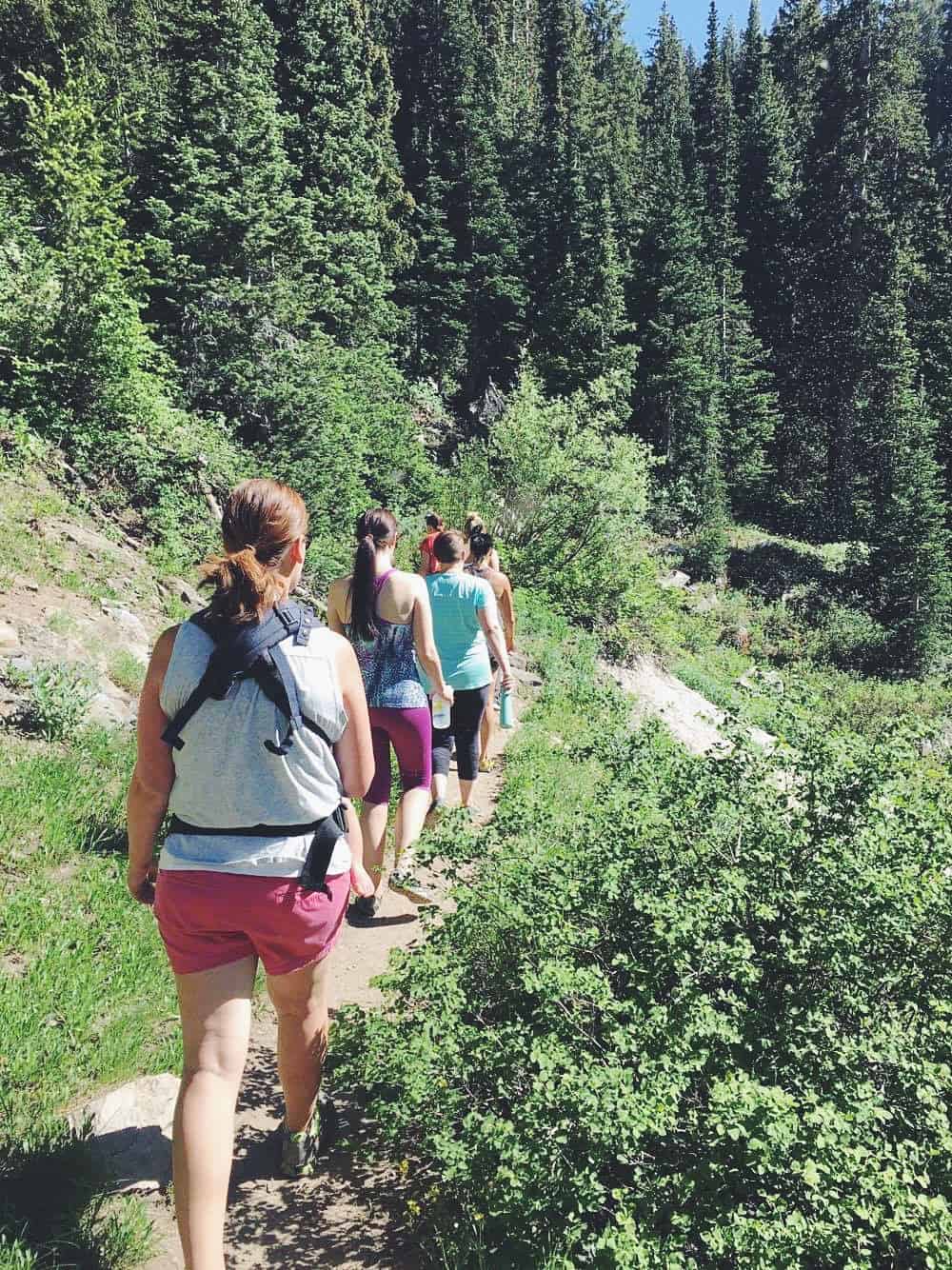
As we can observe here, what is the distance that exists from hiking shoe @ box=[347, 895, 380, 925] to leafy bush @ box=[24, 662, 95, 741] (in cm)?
195

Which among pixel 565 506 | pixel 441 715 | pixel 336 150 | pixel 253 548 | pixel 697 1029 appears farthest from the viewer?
pixel 336 150

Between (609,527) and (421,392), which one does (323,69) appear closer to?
(421,392)

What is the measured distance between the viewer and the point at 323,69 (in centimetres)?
2844

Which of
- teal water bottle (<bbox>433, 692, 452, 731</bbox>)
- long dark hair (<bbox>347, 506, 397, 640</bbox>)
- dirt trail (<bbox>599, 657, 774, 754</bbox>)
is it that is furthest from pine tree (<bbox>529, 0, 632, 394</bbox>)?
long dark hair (<bbox>347, 506, 397, 640</bbox>)

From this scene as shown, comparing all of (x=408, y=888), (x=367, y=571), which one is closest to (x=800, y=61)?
(x=367, y=571)

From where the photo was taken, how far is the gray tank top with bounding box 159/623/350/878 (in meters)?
2.13

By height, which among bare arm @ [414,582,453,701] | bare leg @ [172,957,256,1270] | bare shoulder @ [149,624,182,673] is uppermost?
bare shoulder @ [149,624,182,673]

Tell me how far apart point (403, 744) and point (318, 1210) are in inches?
79.6

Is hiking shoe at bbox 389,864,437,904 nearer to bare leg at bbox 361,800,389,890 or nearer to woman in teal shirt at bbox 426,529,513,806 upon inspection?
bare leg at bbox 361,800,389,890

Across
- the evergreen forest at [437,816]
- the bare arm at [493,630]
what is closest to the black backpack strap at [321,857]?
the evergreen forest at [437,816]

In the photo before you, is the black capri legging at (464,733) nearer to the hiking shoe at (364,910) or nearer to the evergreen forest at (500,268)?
the hiking shoe at (364,910)

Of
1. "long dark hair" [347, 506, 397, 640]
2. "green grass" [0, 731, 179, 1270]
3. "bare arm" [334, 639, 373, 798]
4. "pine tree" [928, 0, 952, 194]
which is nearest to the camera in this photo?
"bare arm" [334, 639, 373, 798]

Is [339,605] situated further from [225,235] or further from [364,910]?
[225,235]

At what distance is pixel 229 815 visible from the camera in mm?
2152
